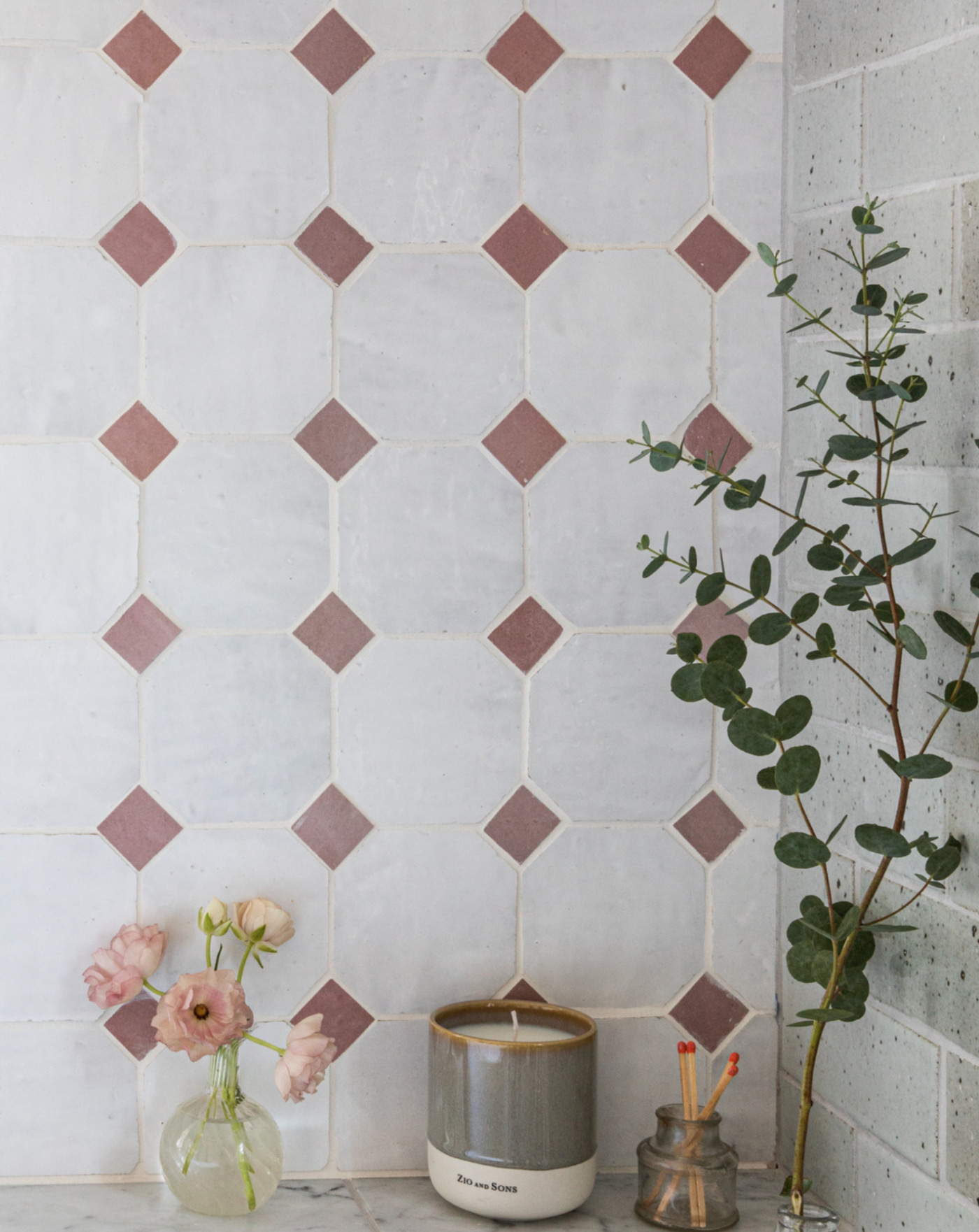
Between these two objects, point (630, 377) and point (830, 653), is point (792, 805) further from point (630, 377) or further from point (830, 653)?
point (630, 377)

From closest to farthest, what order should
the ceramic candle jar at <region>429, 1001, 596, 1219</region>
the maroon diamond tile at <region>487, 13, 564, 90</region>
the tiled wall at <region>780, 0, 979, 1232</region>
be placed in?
the tiled wall at <region>780, 0, 979, 1232</region>, the ceramic candle jar at <region>429, 1001, 596, 1219</region>, the maroon diamond tile at <region>487, 13, 564, 90</region>

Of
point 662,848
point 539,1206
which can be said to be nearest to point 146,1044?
point 539,1206

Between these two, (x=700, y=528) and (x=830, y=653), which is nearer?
(x=830, y=653)

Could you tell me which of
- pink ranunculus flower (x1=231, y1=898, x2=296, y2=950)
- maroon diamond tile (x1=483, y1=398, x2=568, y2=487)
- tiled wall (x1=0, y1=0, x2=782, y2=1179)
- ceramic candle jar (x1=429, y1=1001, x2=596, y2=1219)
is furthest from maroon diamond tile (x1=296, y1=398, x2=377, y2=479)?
ceramic candle jar (x1=429, y1=1001, x2=596, y2=1219)

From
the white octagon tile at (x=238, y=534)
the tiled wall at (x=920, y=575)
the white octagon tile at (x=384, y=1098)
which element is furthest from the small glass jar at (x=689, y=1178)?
the white octagon tile at (x=238, y=534)

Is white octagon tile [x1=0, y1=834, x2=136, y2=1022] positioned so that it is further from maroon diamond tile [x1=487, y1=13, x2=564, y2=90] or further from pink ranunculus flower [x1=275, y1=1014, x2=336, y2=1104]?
maroon diamond tile [x1=487, y1=13, x2=564, y2=90]

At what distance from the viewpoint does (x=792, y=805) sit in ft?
3.62

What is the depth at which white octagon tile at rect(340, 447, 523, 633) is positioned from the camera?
1068 millimetres

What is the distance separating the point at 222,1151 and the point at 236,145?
2.76 feet

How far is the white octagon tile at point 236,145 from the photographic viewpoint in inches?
40.9

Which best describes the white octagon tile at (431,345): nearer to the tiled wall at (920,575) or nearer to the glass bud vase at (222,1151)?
the tiled wall at (920,575)

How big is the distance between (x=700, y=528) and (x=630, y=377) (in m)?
0.15

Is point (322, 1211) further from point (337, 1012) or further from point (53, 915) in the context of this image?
point (53, 915)

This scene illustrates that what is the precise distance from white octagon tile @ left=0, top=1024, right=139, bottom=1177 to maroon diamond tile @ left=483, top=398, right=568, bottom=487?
608 millimetres
